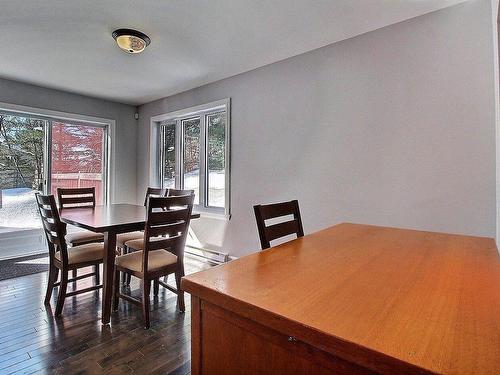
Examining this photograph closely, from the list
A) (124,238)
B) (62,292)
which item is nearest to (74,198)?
(124,238)

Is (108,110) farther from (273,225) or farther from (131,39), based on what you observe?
(273,225)

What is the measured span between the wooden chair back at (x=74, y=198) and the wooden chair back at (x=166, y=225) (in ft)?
5.11

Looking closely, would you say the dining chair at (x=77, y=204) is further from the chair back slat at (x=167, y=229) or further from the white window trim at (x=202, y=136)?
the white window trim at (x=202, y=136)

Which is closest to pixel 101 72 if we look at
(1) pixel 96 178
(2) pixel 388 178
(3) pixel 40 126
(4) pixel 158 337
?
(3) pixel 40 126

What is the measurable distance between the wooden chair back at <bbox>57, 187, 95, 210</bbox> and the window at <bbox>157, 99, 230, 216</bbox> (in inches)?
50.2

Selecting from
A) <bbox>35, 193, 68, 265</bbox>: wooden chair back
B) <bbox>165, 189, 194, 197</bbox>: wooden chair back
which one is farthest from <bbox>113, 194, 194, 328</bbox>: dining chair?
<bbox>165, 189, 194, 197</bbox>: wooden chair back

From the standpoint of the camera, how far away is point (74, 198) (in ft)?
10.3

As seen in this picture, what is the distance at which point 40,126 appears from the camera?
396cm

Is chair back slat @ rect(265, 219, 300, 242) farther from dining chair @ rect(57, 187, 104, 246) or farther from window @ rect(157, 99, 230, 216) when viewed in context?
dining chair @ rect(57, 187, 104, 246)

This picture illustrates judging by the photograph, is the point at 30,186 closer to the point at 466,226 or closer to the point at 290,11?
the point at 290,11

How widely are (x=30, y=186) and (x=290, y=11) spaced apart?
4.03m

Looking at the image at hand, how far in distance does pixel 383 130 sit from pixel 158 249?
2.00m

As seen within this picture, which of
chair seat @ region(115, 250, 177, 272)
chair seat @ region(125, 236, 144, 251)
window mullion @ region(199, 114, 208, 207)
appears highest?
window mullion @ region(199, 114, 208, 207)

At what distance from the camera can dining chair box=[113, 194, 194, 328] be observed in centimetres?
199
